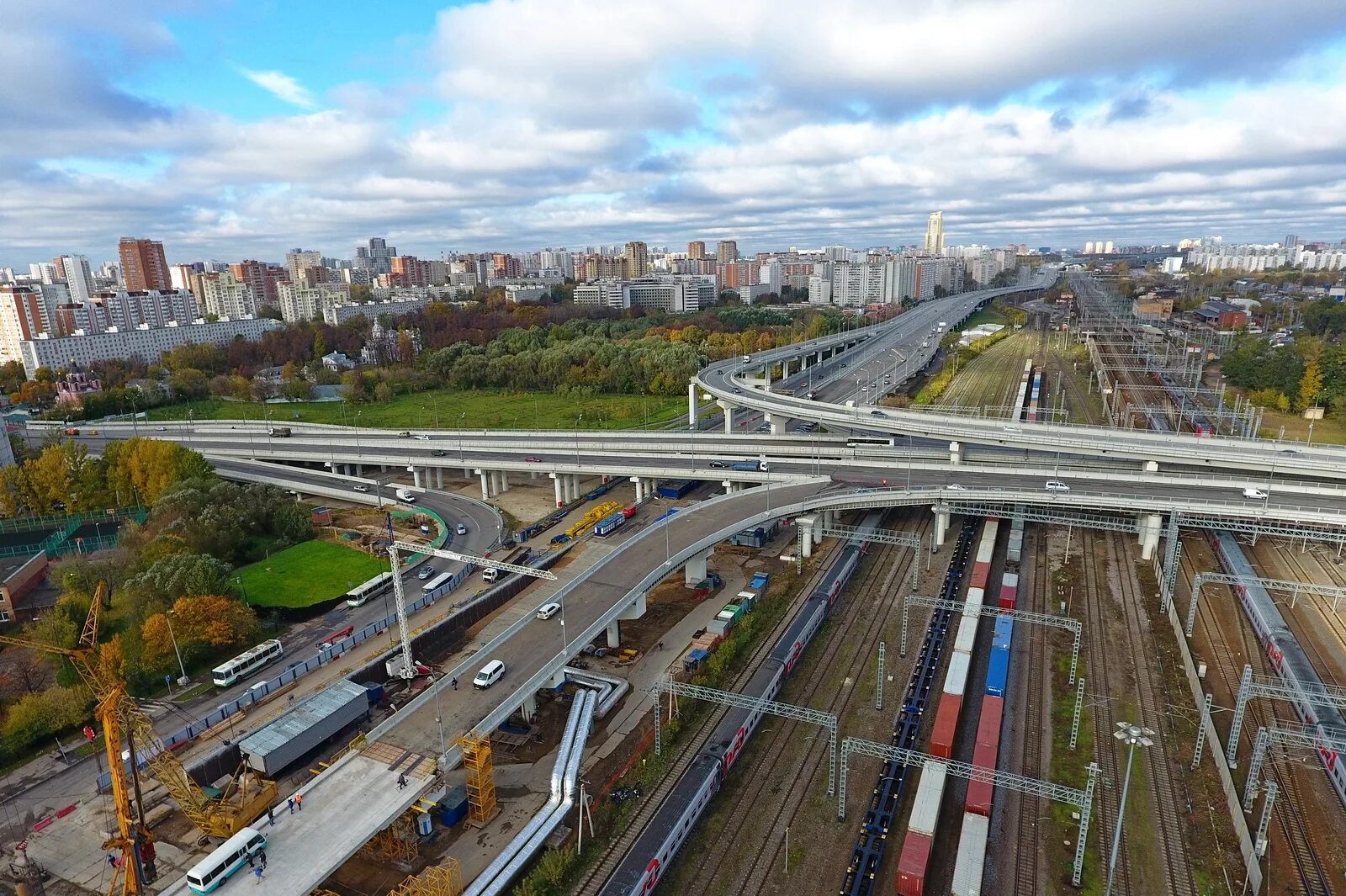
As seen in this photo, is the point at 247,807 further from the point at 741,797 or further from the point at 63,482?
the point at 63,482

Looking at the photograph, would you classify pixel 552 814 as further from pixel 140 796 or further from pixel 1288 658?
pixel 1288 658

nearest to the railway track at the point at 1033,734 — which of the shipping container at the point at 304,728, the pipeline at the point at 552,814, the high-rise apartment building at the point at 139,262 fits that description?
the pipeline at the point at 552,814

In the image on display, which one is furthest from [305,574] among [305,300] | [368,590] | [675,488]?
[305,300]

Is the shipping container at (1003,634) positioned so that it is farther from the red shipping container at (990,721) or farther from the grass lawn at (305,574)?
the grass lawn at (305,574)

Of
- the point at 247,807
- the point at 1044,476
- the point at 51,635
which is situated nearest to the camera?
the point at 247,807

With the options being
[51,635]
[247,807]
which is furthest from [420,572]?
[247,807]

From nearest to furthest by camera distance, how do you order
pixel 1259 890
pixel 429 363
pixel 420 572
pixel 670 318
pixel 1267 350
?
pixel 1259 890 < pixel 420 572 < pixel 1267 350 < pixel 429 363 < pixel 670 318
